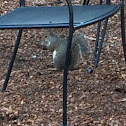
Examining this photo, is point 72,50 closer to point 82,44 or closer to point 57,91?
point 82,44

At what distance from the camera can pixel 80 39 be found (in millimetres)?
3168

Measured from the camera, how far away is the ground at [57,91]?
243 cm

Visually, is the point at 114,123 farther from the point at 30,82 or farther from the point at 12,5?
the point at 12,5

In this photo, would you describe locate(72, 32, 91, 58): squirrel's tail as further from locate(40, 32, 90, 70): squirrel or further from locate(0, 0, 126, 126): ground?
locate(0, 0, 126, 126): ground

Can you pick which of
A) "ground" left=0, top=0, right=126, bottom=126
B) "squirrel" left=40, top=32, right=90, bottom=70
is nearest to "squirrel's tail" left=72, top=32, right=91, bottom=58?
"squirrel" left=40, top=32, right=90, bottom=70

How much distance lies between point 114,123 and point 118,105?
0.22 m

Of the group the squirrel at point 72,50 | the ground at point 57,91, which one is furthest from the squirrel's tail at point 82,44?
the ground at point 57,91

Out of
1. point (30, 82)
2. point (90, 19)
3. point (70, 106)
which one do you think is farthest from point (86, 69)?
point (90, 19)

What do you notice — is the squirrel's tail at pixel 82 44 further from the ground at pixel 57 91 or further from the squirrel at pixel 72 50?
the ground at pixel 57 91

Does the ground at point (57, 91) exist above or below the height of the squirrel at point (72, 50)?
below

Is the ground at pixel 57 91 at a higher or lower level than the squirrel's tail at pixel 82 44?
lower

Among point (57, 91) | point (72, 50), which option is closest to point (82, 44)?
point (72, 50)

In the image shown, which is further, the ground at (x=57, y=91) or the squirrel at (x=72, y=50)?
the squirrel at (x=72, y=50)

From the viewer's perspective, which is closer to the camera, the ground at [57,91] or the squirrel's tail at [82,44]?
the ground at [57,91]
